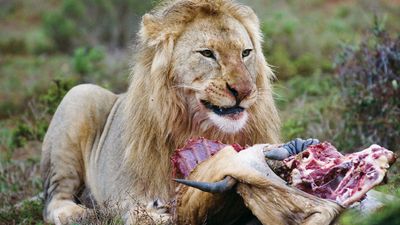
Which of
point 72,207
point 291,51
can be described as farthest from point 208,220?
point 291,51

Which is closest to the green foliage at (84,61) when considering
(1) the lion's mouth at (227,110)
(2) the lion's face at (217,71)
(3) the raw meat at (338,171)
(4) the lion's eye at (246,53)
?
(2) the lion's face at (217,71)

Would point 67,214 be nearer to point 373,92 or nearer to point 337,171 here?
point 337,171

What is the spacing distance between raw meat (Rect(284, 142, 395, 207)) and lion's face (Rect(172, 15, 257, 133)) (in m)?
0.76

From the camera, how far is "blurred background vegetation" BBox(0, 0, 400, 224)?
23.8 ft

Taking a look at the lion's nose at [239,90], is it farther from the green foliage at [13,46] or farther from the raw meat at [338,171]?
the green foliage at [13,46]

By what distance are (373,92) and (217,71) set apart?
8.97 ft

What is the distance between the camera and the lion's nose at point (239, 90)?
484 centimetres

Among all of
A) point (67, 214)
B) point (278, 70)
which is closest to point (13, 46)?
point (278, 70)

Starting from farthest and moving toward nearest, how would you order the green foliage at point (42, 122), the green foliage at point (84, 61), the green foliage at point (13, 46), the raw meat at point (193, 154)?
the green foliage at point (13, 46) < the green foliage at point (84, 61) < the green foliage at point (42, 122) < the raw meat at point (193, 154)

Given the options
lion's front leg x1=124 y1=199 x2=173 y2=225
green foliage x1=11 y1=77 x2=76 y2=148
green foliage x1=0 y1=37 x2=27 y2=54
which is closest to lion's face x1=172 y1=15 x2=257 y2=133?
lion's front leg x1=124 y1=199 x2=173 y2=225

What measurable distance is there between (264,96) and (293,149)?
1.04 metres

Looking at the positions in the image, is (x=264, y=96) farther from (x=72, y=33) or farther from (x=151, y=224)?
(x=72, y=33)

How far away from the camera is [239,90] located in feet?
15.9

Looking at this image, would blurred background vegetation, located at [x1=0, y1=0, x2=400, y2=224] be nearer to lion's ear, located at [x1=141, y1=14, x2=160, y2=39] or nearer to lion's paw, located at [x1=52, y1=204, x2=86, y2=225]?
lion's paw, located at [x1=52, y1=204, x2=86, y2=225]
